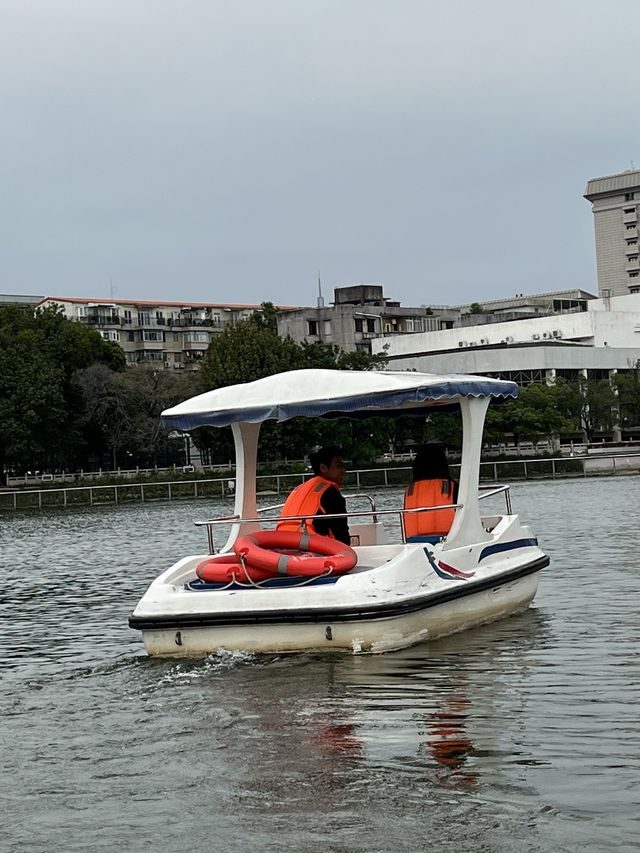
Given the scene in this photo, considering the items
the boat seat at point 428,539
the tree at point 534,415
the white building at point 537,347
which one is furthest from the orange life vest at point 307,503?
the white building at point 537,347

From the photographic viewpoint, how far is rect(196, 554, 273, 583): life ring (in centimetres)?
1440

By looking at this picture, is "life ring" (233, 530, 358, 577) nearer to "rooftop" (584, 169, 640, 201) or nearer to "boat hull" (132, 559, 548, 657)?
"boat hull" (132, 559, 548, 657)

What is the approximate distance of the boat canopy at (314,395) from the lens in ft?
48.4

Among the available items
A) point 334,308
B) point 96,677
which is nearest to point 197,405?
point 96,677

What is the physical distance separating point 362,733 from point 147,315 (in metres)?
137

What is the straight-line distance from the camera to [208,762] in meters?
10.1

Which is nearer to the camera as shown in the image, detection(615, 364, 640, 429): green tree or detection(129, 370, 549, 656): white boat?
detection(129, 370, 549, 656): white boat

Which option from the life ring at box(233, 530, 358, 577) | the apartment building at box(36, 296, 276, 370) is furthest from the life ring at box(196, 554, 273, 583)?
the apartment building at box(36, 296, 276, 370)

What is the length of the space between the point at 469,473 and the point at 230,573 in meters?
3.18

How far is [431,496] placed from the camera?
16.2m

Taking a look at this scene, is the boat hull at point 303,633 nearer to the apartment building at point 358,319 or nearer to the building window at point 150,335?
the apartment building at point 358,319

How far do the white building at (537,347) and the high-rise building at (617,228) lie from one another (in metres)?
41.4

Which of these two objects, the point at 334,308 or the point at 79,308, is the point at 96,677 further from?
the point at 79,308

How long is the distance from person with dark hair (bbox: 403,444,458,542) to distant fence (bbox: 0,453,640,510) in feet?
164
